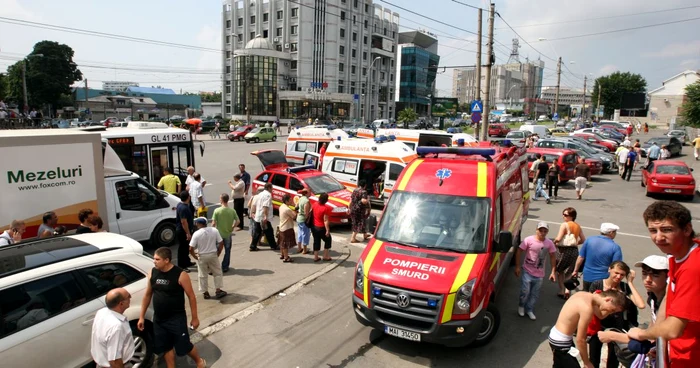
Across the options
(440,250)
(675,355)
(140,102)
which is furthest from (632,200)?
(140,102)

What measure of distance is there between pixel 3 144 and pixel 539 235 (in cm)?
936

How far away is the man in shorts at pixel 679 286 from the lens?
9.12ft

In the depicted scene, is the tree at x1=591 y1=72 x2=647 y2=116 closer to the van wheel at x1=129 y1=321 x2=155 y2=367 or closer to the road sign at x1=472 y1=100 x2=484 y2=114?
the road sign at x1=472 y1=100 x2=484 y2=114

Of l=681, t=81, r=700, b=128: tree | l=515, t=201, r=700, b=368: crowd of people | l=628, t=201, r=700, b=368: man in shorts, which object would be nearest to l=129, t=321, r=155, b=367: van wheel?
l=515, t=201, r=700, b=368: crowd of people

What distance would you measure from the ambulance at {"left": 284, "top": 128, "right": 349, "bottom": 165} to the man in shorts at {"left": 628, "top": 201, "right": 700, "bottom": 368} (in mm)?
16755

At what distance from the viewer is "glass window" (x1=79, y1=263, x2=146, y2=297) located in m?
4.89

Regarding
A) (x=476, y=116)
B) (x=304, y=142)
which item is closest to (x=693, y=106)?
(x=476, y=116)

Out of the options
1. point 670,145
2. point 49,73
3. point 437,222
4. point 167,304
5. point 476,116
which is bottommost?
point 167,304

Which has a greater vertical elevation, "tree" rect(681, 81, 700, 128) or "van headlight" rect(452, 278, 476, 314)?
"tree" rect(681, 81, 700, 128)

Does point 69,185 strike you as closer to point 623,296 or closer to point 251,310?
point 251,310

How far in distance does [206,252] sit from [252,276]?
1.64 meters

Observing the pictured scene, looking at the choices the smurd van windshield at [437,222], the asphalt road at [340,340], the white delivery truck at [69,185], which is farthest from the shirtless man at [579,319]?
the white delivery truck at [69,185]

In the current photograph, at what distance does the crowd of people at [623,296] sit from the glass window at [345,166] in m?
8.30

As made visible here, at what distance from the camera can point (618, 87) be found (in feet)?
290
